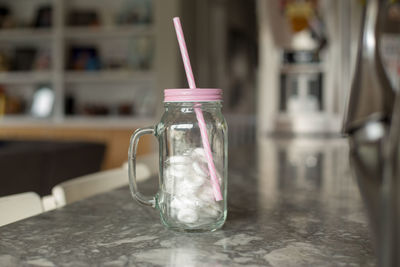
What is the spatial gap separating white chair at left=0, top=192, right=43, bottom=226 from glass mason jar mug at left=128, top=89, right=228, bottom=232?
0.77 ft

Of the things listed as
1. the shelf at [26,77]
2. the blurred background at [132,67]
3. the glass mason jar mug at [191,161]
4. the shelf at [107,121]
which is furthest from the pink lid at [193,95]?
the shelf at [26,77]

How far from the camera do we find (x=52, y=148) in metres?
2.50

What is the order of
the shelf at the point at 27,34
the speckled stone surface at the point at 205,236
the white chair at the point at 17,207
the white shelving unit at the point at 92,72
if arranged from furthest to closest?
Result: the shelf at the point at 27,34
the white shelving unit at the point at 92,72
the white chair at the point at 17,207
the speckled stone surface at the point at 205,236

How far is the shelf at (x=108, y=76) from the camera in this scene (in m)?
4.49

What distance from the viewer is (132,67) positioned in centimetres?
464

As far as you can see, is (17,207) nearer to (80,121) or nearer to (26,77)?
(80,121)

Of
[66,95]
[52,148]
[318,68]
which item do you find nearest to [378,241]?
[52,148]

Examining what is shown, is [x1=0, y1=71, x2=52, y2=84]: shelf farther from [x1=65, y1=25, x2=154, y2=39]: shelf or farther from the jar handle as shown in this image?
the jar handle

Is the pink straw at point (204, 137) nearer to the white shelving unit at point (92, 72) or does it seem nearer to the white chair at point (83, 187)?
the white chair at point (83, 187)

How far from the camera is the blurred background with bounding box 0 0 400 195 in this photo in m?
3.74

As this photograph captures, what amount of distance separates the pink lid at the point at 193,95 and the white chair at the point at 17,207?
322 millimetres

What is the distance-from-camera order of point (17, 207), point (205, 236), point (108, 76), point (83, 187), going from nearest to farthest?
1. point (205, 236)
2. point (17, 207)
3. point (83, 187)
4. point (108, 76)

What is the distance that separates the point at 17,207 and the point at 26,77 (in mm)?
4515

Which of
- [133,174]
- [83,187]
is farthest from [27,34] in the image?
[133,174]
